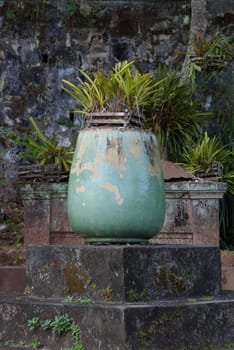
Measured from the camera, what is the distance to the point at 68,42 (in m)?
8.30

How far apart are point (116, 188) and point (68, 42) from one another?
4949mm

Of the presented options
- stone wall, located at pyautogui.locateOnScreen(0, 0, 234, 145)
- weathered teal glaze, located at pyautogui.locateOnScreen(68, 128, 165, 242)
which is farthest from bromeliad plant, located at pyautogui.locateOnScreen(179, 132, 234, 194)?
weathered teal glaze, located at pyautogui.locateOnScreen(68, 128, 165, 242)

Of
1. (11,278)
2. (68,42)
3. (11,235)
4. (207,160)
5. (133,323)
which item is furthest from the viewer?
(68,42)

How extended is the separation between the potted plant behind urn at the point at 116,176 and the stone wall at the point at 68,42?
4148mm

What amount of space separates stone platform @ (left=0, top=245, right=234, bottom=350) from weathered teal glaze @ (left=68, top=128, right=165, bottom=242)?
13 centimetres

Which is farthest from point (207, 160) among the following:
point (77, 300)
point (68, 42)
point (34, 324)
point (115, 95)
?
point (34, 324)

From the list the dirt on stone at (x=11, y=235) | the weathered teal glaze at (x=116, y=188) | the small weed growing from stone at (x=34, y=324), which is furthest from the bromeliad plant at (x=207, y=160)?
the small weed growing from stone at (x=34, y=324)

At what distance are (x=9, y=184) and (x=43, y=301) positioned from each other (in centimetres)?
417

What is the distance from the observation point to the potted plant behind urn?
11.9ft

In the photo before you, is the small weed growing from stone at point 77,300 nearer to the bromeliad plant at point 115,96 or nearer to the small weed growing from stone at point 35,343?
the small weed growing from stone at point 35,343

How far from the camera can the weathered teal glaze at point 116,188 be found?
3627 millimetres

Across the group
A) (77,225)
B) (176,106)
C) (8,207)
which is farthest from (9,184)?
(77,225)

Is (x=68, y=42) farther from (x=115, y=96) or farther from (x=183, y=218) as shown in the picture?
(x=115, y=96)

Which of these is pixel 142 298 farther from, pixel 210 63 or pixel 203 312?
pixel 210 63
